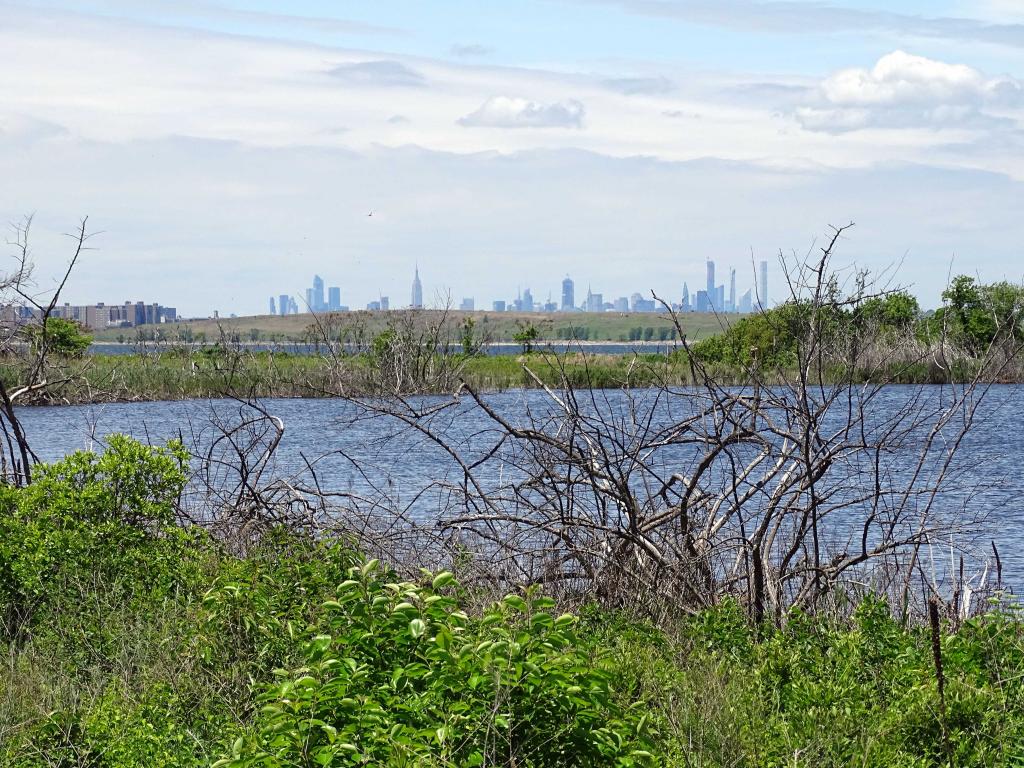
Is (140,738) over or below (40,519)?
below

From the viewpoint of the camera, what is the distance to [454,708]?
4.11 meters

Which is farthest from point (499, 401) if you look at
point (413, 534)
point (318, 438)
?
point (413, 534)

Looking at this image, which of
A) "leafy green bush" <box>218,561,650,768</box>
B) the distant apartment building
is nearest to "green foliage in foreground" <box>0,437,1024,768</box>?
"leafy green bush" <box>218,561,650,768</box>

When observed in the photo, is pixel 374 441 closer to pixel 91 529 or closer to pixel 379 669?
pixel 91 529

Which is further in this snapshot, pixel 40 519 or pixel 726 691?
pixel 40 519

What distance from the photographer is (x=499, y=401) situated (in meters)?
36.4

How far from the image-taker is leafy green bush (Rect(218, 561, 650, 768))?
156 inches

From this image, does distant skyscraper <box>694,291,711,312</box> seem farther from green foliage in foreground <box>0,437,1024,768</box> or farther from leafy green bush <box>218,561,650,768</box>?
leafy green bush <box>218,561,650,768</box>

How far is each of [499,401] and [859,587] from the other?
90.2 feet

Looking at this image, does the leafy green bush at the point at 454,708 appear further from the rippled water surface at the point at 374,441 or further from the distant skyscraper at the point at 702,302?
the rippled water surface at the point at 374,441

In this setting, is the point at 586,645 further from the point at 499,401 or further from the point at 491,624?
the point at 499,401

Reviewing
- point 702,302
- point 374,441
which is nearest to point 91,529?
point 374,441

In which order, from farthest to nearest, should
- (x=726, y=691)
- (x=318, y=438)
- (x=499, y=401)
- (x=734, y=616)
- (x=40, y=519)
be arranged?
(x=499, y=401), (x=318, y=438), (x=40, y=519), (x=734, y=616), (x=726, y=691)

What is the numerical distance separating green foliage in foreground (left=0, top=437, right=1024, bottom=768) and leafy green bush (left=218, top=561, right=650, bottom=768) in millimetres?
12
